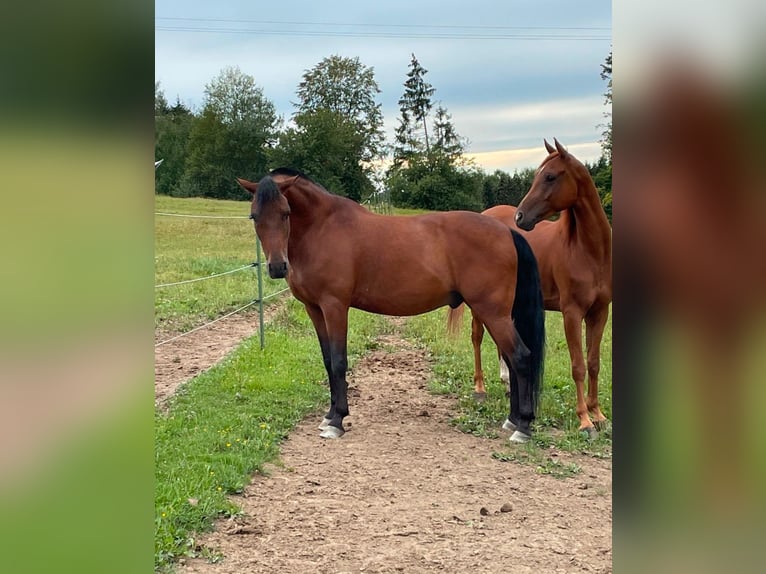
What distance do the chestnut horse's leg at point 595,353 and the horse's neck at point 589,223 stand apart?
437mm

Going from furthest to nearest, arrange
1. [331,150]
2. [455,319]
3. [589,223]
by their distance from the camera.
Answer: [331,150] < [455,319] < [589,223]

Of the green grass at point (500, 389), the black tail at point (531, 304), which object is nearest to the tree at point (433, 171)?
the green grass at point (500, 389)

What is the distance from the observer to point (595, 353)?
4344 millimetres

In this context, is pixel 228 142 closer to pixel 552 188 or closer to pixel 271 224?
pixel 271 224

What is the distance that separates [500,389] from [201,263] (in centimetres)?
670

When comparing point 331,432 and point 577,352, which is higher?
point 577,352

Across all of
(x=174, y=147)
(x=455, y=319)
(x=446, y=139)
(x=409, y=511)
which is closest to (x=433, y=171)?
(x=446, y=139)

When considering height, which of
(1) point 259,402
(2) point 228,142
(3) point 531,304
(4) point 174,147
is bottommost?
(1) point 259,402

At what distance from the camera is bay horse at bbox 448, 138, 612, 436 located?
3.77m

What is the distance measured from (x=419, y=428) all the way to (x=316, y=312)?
3.70 ft

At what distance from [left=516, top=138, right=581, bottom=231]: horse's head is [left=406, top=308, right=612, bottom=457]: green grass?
2.75ft

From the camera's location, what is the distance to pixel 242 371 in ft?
17.6

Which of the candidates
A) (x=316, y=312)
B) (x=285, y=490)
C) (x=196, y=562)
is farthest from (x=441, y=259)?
(x=196, y=562)
